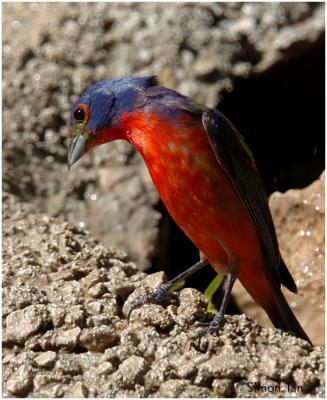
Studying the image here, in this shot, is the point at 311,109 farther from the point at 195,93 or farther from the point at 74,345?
the point at 74,345

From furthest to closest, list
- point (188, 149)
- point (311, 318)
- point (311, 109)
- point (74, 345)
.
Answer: point (311, 109) → point (311, 318) → point (188, 149) → point (74, 345)

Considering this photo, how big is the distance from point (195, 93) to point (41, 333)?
416 centimetres

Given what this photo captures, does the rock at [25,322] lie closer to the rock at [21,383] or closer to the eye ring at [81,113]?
the rock at [21,383]

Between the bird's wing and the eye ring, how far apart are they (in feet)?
2.74

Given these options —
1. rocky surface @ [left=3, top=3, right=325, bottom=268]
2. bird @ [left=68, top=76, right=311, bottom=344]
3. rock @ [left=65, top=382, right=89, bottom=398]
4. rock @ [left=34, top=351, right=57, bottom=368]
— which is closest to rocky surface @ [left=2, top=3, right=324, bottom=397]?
rocky surface @ [left=3, top=3, right=325, bottom=268]

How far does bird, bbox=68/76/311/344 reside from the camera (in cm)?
494

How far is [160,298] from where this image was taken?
192 inches

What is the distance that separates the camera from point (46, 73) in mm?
8328

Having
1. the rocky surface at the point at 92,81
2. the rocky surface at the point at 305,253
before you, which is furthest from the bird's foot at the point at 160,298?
the rocky surface at the point at 305,253

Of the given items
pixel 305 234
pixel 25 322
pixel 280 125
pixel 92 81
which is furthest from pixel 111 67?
pixel 25 322

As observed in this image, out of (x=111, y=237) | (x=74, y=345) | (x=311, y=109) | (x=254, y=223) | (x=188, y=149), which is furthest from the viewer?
(x=311, y=109)

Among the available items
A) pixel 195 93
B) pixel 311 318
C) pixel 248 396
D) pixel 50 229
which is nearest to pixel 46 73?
pixel 195 93

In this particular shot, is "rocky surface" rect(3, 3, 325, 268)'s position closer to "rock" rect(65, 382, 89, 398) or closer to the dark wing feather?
the dark wing feather

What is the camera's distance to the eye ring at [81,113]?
5414 millimetres
